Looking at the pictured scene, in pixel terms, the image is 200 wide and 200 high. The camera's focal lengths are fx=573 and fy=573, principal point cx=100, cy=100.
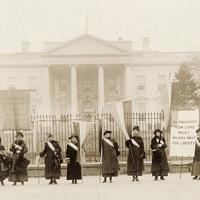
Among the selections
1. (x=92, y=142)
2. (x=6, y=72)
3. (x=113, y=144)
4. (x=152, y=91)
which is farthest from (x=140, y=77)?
(x=113, y=144)

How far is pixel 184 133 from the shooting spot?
50.2 feet

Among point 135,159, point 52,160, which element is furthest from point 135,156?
point 52,160

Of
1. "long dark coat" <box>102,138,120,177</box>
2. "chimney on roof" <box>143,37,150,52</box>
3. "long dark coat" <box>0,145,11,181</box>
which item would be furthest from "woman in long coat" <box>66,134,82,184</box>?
"chimney on roof" <box>143,37,150,52</box>

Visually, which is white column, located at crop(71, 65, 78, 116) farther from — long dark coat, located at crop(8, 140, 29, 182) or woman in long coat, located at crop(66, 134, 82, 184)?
long dark coat, located at crop(8, 140, 29, 182)

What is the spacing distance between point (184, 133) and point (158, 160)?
3.62 feet

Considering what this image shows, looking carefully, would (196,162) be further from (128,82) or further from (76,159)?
(128,82)

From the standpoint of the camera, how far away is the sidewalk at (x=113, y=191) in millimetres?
11547

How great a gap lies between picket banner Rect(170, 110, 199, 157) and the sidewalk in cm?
86

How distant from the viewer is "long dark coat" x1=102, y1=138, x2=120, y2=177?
15.3 meters

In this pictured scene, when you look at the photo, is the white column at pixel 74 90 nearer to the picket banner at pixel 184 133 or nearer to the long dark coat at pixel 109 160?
the long dark coat at pixel 109 160

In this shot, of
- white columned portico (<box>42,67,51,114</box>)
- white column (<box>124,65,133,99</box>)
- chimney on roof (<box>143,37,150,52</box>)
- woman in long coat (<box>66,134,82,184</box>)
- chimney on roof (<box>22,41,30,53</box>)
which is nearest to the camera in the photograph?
woman in long coat (<box>66,134,82,184</box>)

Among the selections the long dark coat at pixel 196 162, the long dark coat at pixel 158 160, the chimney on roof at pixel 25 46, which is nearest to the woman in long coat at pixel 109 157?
the long dark coat at pixel 158 160

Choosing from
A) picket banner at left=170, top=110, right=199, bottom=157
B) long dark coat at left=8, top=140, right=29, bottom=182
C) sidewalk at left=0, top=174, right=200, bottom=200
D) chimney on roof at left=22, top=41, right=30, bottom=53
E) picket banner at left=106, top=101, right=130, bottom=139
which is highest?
chimney on roof at left=22, top=41, right=30, bottom=53

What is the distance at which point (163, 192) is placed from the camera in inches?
480
